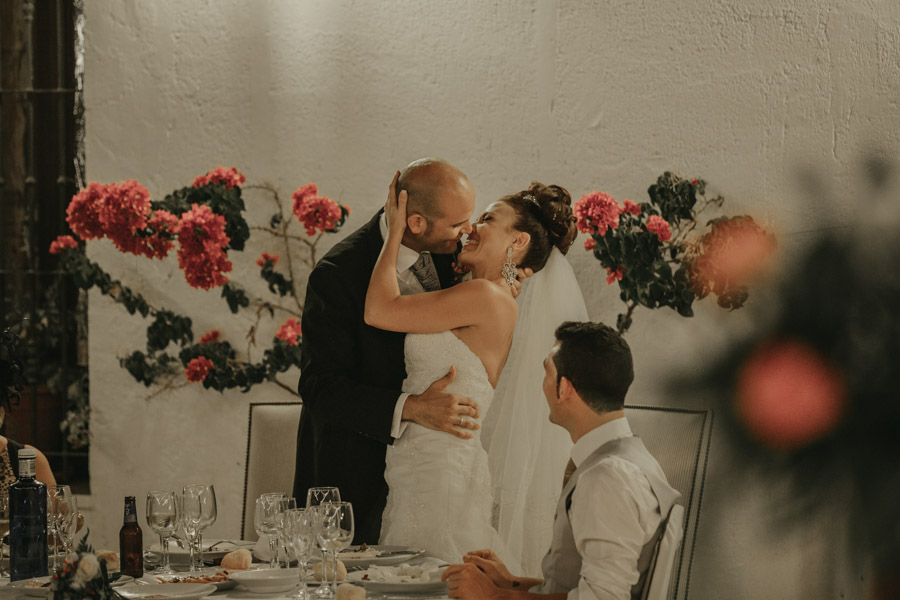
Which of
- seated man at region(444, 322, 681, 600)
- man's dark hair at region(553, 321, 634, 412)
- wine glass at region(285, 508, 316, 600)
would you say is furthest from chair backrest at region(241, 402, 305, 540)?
man's dark hair at region(553, 321, 634, 412)

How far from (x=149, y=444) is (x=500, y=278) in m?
2.28

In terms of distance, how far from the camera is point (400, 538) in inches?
105

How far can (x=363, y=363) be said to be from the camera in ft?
9.34

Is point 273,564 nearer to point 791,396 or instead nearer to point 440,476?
point 440,476

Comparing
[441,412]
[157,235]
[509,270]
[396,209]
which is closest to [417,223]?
[396,209]

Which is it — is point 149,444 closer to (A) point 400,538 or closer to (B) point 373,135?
(B) point 373,135

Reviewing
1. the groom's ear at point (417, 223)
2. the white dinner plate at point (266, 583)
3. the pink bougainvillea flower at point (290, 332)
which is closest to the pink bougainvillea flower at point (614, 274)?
the groom's ear at point (417, 223)

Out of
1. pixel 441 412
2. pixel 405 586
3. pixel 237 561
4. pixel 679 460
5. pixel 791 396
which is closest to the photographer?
pixel 791 396

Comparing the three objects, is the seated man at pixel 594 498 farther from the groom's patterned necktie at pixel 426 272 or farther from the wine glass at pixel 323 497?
the groom's patterned necktie at pixel 426 272

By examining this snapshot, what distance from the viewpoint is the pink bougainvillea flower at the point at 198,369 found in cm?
416

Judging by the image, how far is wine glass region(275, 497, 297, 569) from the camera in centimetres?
200

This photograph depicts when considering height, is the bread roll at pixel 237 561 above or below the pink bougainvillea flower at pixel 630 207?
below

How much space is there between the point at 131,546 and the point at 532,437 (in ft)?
4.23

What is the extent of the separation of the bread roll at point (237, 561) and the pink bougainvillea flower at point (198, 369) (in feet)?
6.61
